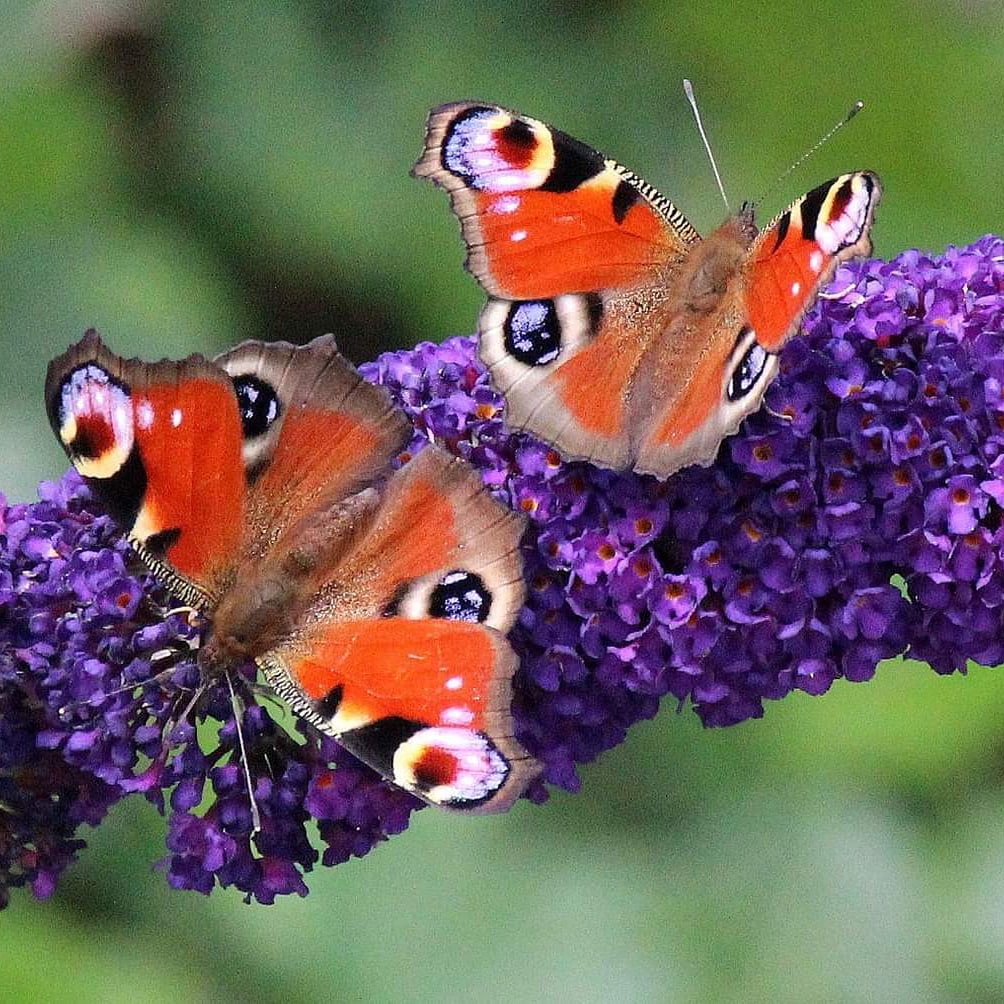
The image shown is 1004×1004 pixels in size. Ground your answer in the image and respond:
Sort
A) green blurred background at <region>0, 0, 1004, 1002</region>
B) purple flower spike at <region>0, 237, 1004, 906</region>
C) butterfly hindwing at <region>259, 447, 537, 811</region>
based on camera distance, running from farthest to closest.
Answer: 1. green blurred background at <region>0, 0, 1004, 1002</region>
2. purple flower spike at <region>0, 237, 1004, 906</region>
3. butterfly hindwing at <region>259, 447, 537, 811</region>

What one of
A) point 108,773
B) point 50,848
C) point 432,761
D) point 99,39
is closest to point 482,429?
point 432,761

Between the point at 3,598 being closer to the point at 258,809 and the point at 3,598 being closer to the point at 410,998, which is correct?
the point at 258,809

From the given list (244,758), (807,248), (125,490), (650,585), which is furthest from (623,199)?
(244,758)

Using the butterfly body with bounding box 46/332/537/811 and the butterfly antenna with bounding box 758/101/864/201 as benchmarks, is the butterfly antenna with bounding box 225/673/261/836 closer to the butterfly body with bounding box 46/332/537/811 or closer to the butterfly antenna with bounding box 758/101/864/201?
the butterfly body with bounding box 46/332/537/811

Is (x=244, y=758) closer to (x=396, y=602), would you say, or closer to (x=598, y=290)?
(x=396, y=602)

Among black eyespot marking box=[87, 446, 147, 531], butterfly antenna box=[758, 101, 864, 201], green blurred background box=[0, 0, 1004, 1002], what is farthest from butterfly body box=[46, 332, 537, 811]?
green blurred background box=[0, 0, 1004, 1002]

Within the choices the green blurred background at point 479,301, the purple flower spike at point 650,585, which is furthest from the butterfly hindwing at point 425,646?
the green blurred background at point 479,301
